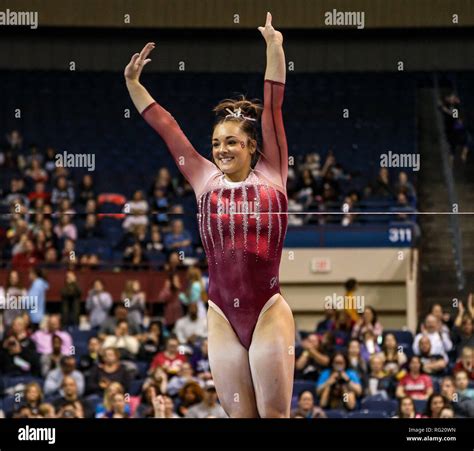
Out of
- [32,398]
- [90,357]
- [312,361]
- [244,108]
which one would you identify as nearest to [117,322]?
[90,357]

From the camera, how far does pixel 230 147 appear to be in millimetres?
5023

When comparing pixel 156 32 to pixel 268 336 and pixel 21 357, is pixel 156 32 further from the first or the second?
pixel 268 336

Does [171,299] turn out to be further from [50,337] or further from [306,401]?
[306,401]

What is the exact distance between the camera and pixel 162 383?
21.6ft

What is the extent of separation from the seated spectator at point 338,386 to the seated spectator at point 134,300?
94 cm

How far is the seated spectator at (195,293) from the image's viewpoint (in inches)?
255

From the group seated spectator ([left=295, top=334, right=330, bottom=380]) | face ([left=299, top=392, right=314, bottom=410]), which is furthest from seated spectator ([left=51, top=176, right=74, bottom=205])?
face ([left=299, top=392, right=314, bottom=410])

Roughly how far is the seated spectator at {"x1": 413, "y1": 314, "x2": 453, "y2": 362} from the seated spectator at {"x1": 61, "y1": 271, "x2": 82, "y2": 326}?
1.62 m

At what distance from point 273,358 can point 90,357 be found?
1.88m

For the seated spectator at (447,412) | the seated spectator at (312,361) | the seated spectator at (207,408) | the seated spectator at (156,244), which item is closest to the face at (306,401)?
the seated spectator at (312,361)

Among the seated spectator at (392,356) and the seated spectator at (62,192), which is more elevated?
the seated spectator at (62,192)

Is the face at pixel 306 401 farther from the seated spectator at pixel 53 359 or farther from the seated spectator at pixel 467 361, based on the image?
the seated spectator at pixel 53 359

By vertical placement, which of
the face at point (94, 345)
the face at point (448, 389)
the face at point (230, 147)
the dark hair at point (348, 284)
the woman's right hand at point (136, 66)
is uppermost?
the woman's right hand at point (136, 66)

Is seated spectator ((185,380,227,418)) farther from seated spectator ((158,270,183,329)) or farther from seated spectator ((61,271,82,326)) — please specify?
seated spectator ((61,271,82,326))
